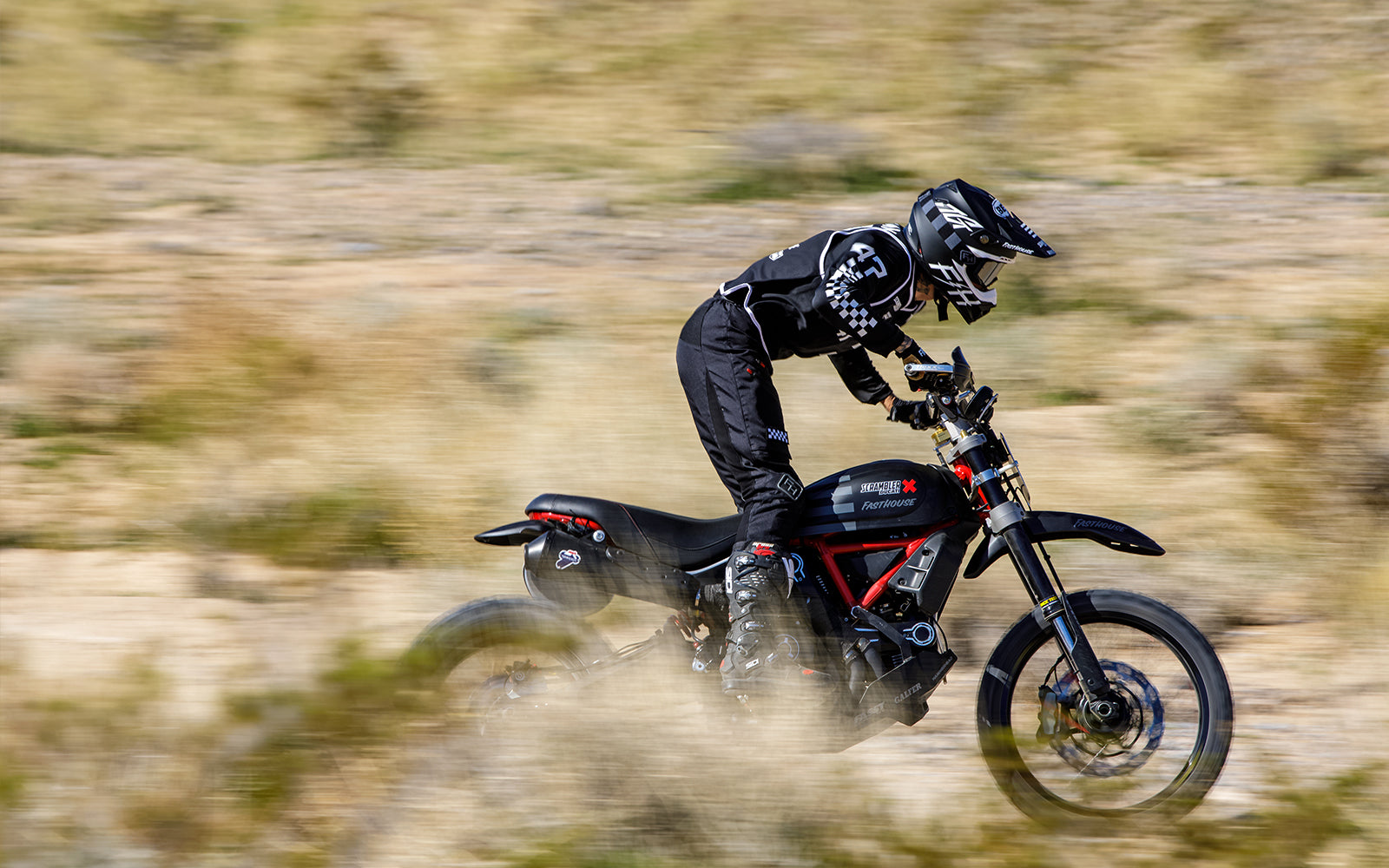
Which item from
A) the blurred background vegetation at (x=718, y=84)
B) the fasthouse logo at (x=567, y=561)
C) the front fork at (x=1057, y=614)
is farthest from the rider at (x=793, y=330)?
the blurred background vegetation at (x=718, y=84)

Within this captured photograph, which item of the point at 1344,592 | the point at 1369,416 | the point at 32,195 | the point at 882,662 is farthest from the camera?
the point at 32,195

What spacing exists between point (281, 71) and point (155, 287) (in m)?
6.06

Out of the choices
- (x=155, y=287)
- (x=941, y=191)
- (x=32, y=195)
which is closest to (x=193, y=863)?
(x=941, y=191)

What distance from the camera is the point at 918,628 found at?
4574 millimetres

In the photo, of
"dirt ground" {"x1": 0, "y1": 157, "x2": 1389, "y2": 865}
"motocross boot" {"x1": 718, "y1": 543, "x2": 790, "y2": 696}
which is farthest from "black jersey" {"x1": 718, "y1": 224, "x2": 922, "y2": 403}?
"dirt ground" {"x1": 0, "y1": 157, "x2": 1389, "y2": 865}

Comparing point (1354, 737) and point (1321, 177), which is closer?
point (1354, 737)

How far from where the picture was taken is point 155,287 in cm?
1061

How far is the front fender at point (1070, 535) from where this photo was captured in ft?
14.7

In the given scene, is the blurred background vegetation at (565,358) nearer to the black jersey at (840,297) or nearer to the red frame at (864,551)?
the red frame at (864,551)

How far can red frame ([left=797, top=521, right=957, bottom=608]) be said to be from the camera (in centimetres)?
461

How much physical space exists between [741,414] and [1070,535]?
1.25 m

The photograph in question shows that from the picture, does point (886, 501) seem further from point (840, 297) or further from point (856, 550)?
point (840, 297)

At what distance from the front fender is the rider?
497 mm

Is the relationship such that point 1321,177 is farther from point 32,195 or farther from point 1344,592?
point 32,195
